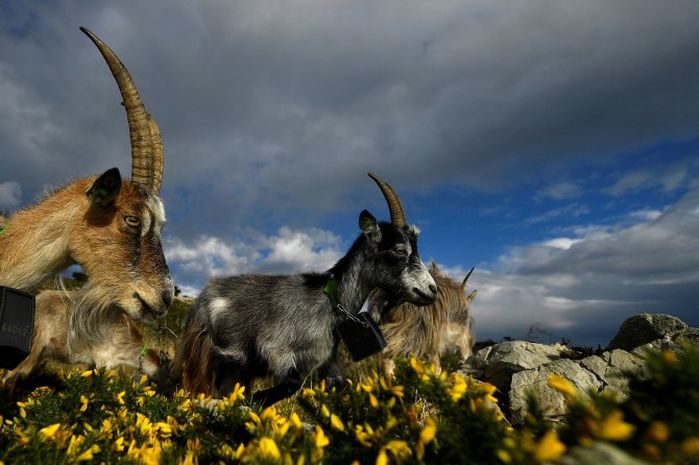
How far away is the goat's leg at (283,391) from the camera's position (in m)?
Answer: 5.50

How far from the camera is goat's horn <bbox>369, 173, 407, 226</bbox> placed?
276 inches

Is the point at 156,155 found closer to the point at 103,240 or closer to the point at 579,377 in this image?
the point at 103,240

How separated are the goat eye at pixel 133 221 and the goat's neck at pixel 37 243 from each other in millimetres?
424

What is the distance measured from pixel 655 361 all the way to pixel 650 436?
0.62 ft

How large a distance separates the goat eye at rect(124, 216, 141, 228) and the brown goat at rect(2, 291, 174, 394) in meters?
2.10

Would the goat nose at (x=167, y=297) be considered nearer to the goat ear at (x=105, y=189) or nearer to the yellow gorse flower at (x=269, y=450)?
the goat ear at (x=105, y=189)

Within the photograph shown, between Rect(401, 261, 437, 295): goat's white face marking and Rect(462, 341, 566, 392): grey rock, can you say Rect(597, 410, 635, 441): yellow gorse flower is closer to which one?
Rect(401, 261, 437, 295): goat's white face marking

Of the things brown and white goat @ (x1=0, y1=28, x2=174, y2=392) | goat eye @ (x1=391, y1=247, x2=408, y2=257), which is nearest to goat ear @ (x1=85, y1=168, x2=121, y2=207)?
brown and white goat @ (x1=0, y1=28, x2=174, y2=392)

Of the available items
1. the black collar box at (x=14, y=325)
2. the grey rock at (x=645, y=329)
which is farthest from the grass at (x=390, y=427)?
the grey rock at (x=645, y=329)

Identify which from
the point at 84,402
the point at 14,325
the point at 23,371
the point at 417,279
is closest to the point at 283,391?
the point at 417,279

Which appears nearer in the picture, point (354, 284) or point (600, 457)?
point (600, 457)

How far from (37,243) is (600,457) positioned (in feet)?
14.9

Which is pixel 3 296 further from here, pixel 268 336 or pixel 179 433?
pixel 268 336

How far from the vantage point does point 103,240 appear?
416cm
